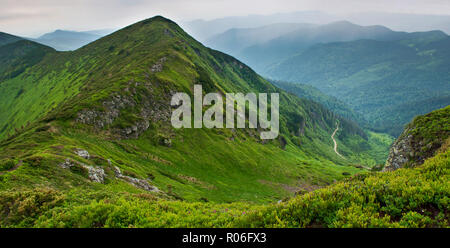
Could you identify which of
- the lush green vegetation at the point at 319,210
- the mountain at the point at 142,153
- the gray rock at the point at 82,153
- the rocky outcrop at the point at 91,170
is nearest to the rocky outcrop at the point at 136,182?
the mountain at the point at 142,153

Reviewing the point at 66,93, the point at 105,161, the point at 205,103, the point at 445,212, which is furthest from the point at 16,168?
the point at 66,93

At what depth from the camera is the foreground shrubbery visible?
903 centimetres

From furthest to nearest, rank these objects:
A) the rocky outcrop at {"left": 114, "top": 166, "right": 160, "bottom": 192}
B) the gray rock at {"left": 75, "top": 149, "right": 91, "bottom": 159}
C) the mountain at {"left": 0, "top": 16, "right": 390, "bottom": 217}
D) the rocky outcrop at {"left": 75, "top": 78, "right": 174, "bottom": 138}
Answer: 1. the rocky outcrop at {"left": 75, "top": 78, "right": 174, "bottom": 138}
2. the rocky outcrop at {"left": 114, "top": 166, "right": 160, "bottom": 192}
3. the gray rock at {"left": 75, "top": 149, "right": 91, "bottom": 159}
4. the mountain at {"left": 0, "top": 16, "right": 390, "bottom": 217}

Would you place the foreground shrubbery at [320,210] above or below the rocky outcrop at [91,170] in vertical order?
above

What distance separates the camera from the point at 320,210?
10141mm

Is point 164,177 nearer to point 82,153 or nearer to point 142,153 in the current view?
point 142,153

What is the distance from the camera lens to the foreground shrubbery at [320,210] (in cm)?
903

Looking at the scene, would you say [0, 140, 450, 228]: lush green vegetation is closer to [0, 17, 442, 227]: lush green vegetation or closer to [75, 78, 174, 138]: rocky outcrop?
[0, 17, 442, 227]: lush green vegetation

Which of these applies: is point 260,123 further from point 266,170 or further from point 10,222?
point 10,222

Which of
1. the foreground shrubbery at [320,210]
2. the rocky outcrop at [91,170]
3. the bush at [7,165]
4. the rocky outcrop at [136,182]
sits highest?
the foreground shrubbery at [320,210]

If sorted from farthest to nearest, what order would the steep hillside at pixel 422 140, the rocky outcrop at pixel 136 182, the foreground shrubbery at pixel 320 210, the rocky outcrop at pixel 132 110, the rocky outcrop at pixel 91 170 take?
the rocky outcrop at pixel 132 110 → the rocky outcrop at pixel 136 182 → the steep hillside at pixel 422 140 → the rocky outcrop at pixel 91 170 → the foreground shrubbery at pixel 320 210

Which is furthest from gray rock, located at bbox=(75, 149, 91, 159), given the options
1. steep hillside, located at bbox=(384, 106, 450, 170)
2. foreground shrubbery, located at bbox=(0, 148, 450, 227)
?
steep hillside, located at bbox=(384, 106, 450, 170)

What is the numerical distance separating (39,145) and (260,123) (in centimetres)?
13886

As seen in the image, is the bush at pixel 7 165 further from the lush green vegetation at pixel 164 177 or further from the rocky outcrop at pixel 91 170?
Answer: the rocky outcrop at pixel 91 170
